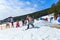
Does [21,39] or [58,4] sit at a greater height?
[58,4]

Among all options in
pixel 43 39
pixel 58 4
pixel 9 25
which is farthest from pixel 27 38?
pixel 58 4

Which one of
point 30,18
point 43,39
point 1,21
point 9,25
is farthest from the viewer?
point 1,21

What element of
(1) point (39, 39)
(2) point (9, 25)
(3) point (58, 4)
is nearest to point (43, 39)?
(1) point (39, 39)

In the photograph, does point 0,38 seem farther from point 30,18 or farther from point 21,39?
point 30,18

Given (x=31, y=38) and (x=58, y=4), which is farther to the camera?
(x=58, y=4)

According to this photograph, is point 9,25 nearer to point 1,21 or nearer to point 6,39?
point 1,21

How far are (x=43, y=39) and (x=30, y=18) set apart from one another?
5.81 meters

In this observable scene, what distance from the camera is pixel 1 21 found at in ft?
109

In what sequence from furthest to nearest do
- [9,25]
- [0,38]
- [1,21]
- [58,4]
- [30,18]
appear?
[58,4] → [1,21] → [9,25] → [30,18] → [0,38]

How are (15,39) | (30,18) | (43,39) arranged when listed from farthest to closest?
(30,18)
(15,39)
(43,39)

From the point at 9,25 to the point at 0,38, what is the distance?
10750 millimetres

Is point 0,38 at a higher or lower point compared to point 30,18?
lower

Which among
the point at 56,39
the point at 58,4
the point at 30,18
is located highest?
the point at 58,4

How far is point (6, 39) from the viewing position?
1289 centimetres
